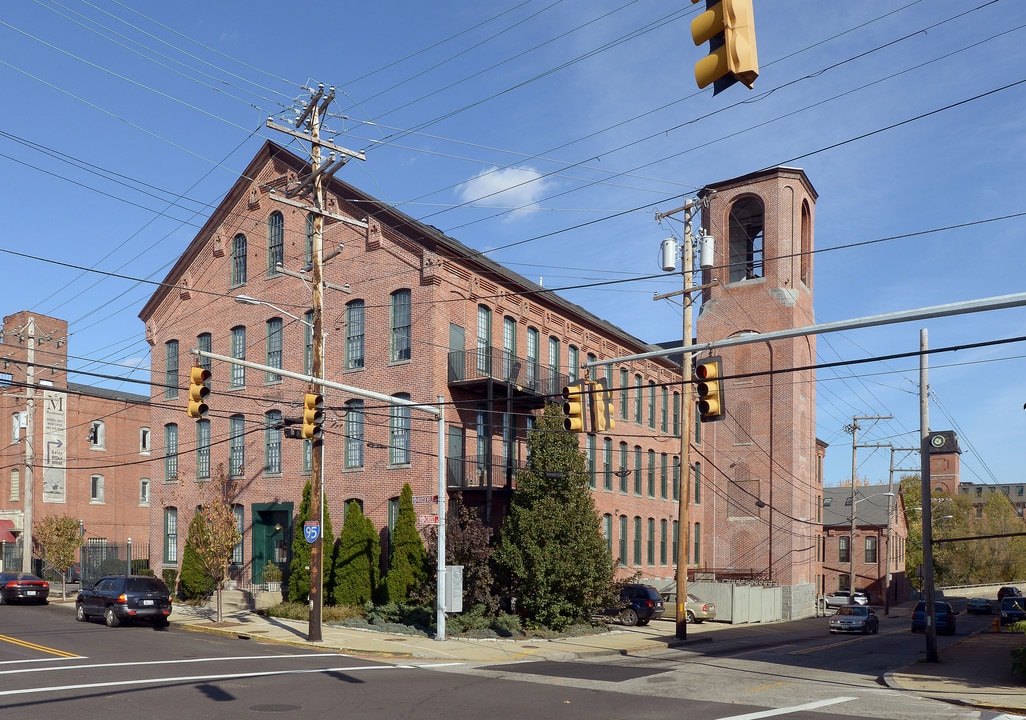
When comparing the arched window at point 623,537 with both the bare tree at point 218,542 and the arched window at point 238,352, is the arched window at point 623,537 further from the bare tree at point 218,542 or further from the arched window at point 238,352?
the bare tree at point 218,542

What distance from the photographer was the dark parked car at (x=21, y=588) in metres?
38.4

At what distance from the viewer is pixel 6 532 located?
2266 inches

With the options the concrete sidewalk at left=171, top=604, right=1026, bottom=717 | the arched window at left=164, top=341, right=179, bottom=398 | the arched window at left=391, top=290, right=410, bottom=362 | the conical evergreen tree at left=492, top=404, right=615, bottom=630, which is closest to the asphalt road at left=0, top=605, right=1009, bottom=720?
the concrete sidewalk at left=171, top=604, right=1026, bottom=717

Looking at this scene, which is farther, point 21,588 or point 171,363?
→ point 171,363

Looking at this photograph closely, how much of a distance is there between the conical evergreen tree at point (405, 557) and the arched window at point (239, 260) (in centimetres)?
1431

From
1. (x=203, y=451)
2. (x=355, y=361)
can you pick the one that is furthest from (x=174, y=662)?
(x=203, y=451)

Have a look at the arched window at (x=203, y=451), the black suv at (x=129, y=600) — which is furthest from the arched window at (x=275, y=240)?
the black suv at (x=129, y=600)

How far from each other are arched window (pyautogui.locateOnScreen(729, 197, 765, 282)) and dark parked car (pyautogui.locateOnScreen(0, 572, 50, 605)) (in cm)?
4010

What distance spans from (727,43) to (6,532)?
6194 centimetres

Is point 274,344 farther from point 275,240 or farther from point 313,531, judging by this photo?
point 313,531

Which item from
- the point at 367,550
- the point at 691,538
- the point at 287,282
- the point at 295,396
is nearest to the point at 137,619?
the point at 367,550

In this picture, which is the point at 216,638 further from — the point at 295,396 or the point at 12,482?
the point at 12,482

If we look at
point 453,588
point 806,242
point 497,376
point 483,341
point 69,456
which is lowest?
point 453,588

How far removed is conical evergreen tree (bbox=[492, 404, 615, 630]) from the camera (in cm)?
2994
